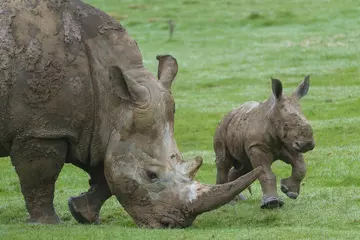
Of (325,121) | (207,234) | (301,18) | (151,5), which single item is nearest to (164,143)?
(207,234)

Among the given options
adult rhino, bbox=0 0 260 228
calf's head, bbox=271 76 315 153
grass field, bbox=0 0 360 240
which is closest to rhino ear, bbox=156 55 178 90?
adult rhino, bbox=0 0 260 228

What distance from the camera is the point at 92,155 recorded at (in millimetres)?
11664

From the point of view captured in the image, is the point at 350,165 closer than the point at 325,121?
Yes

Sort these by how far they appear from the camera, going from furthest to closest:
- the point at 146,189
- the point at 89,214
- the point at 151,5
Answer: the point at 151,5 < the point at 89,214 < the point at 146,189

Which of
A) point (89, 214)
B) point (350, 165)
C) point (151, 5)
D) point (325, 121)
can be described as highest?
point (89, 214)

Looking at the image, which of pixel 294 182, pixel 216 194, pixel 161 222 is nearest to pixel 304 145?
pixel 294 182

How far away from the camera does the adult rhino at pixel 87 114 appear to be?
441 inches

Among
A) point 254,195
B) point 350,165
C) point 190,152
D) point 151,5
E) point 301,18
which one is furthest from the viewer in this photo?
point 151,5

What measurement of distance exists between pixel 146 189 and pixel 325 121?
11.8m

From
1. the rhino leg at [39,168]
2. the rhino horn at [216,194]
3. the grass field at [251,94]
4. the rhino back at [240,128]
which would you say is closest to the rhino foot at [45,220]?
the rhino leg at [39,168]

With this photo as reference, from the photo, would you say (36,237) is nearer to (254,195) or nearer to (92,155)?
(92,155)

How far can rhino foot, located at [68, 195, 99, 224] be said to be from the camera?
12062mm

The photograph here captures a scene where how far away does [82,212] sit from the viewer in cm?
1209

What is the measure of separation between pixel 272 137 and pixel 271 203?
2.71 feet
